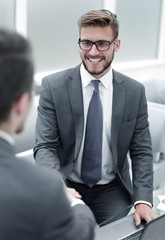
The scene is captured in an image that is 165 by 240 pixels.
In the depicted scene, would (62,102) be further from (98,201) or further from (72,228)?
(72,228)

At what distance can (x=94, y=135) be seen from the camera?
1.53m

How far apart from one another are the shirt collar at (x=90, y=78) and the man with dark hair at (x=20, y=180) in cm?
92

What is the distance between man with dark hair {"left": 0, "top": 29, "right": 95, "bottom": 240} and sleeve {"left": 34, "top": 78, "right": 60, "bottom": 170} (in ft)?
2.60

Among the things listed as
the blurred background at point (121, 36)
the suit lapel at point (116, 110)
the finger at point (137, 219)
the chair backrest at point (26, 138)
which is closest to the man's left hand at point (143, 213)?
the finger at point (137, 219)

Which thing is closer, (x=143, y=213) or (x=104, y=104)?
(x=143, y=213)

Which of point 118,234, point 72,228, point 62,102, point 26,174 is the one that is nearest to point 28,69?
point 26,174

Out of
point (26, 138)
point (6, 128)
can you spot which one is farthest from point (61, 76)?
point (6, 128)

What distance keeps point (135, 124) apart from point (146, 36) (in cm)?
288

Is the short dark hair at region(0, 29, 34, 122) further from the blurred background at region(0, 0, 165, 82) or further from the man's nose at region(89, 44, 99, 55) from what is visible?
the blurred background at region(0, 0, 165, 82)

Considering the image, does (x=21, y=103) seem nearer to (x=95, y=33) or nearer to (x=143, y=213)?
(x=143, y=213)

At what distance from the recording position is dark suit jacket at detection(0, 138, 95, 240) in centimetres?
59

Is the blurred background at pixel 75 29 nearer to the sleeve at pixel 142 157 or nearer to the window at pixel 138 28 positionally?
the window at pixel 138 28

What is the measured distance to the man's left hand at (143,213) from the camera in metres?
1.20

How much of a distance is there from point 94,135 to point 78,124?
85 mm
